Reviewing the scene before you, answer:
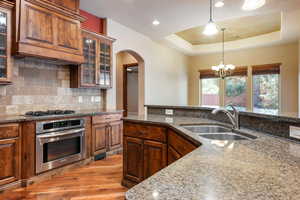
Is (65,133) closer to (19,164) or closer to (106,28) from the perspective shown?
(19,164)

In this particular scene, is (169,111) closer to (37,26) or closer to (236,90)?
(37,26)

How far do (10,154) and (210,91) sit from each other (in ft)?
21.6

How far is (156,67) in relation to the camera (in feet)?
19.0

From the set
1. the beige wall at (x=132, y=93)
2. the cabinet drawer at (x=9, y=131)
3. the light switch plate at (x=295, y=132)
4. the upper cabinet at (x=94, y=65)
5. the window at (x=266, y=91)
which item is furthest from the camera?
the beige wall at (x=132, y=93)

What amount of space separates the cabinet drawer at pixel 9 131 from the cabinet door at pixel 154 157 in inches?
63.1

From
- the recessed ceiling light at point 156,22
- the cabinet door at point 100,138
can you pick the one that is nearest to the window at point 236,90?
the recessed ceiling light at point 156,22

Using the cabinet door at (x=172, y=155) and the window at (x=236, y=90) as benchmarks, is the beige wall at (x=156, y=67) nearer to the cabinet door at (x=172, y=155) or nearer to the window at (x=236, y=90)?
the window at (x=236, y=90)

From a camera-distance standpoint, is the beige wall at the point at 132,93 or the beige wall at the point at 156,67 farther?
the beige wall at the point at 132,93

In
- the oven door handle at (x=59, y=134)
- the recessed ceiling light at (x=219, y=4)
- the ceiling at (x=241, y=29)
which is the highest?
the ceiling at (x=241, y=29)

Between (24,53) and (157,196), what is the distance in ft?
8.96

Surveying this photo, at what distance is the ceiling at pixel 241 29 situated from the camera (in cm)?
473

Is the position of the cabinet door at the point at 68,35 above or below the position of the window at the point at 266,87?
above

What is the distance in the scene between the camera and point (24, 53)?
2576 millimetres

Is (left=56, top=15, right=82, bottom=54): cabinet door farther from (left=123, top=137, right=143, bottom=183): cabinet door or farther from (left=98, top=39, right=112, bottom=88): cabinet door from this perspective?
(left=123, top=137, right=143, bottom=183): cabinet door
